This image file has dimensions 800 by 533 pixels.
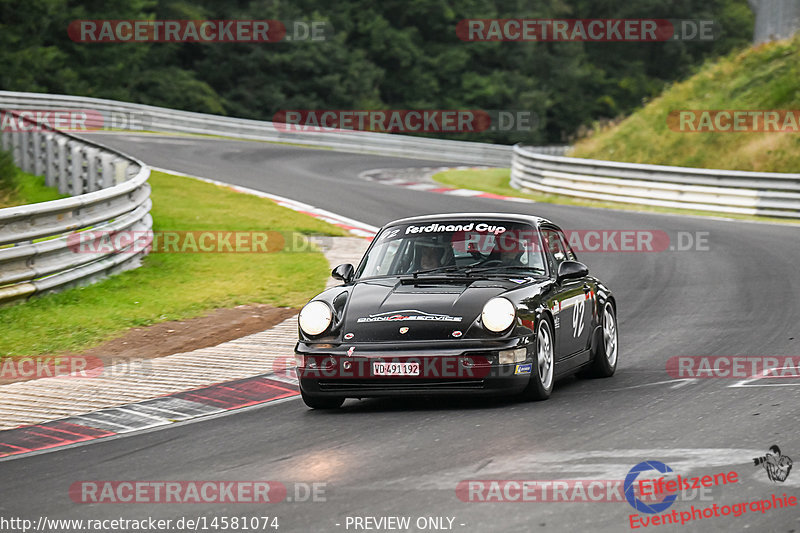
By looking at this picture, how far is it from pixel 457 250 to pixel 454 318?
1.27m

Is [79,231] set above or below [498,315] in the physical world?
below

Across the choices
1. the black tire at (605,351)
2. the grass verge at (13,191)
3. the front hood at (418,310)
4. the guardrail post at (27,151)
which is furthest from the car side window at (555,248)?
the guardrail post at (27,151)

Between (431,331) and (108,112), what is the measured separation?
33.5 meters

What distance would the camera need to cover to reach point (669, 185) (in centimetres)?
2525

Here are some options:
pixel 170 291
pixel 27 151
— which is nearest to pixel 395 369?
pixel 170 291

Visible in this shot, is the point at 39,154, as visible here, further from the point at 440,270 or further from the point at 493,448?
the point at 493,448

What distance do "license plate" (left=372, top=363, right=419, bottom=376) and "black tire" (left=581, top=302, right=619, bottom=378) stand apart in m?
2.15

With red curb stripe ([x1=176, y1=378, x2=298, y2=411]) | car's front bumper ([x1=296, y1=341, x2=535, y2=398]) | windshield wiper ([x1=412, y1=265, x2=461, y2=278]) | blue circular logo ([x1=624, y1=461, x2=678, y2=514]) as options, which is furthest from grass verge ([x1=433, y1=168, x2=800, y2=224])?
blue circular logo ([x1=624, y1=461, x2=678, y2=514])

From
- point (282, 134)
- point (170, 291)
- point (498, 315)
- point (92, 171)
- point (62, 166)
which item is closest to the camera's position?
point (498, 315)

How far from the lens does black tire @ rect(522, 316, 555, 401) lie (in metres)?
8.10

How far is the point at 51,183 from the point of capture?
20062mm

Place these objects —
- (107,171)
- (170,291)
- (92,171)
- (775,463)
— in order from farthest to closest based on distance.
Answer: (92,171), (107,171), (170,291), (775,463)

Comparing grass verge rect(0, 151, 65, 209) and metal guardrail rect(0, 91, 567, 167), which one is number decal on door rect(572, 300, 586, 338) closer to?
grass verge rect(0, 151, 65, 209)

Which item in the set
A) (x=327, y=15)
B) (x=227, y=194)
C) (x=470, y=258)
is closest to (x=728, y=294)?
(x=470, y=258)
